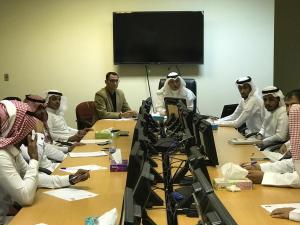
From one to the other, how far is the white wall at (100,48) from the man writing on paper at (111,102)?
482 millimetres

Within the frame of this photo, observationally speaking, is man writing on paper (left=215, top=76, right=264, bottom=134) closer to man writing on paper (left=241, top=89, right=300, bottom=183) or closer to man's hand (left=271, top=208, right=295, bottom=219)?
man writing on paper (left=241, top=89, right=300, bottom=183)

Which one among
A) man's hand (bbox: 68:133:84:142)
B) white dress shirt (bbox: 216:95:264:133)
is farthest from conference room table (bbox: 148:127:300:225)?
white dress shirt (bbox: 216:95:264:133)

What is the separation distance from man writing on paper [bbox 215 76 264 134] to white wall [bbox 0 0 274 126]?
1.20 metres

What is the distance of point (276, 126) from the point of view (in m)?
5.02

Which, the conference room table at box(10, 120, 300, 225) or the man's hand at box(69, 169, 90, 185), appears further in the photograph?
the man's hand at box(69, 169, 90, 185)

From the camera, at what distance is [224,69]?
708 centimetres

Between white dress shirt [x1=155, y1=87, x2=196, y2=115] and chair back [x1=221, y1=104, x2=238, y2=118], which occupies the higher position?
white dress shirt [x1=155, y1=87, x2=196, y2=115]

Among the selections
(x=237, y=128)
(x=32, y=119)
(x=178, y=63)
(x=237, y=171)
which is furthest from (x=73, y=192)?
(x=178, y=63)

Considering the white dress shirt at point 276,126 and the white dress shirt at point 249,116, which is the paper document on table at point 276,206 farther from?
the white dress shirt at point 249,116

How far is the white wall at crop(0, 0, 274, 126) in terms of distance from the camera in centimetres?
698

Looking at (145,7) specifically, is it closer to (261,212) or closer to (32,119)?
(32,119)

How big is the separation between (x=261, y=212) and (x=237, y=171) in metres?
0.45

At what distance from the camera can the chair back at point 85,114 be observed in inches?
250

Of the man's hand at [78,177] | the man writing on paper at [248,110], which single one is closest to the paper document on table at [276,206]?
the man's hand at [78,177]
